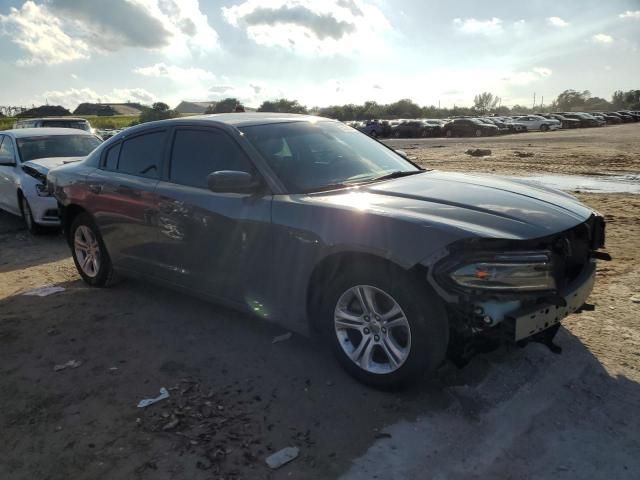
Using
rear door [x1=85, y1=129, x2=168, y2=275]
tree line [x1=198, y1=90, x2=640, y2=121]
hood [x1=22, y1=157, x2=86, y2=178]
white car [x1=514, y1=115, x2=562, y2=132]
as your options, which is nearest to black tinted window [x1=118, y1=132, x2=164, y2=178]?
rear door [x1=85, y1=129, x2=168, y2=275]

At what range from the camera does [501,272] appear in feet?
9.35

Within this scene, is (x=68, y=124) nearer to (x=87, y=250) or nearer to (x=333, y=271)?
(x=87, y=250)

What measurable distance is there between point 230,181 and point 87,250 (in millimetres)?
2850

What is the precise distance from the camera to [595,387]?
3264 mm

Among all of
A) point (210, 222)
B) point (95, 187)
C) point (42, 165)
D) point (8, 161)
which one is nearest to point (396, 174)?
point (210, 222)

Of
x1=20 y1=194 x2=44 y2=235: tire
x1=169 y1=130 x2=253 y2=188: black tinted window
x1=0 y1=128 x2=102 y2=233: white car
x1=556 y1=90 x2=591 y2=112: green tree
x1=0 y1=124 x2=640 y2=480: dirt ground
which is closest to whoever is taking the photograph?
x1=0 y1=124 x2=640 y2=480: dirt ground

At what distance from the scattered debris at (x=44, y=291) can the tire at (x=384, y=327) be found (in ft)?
11.6

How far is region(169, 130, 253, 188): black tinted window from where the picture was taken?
399 cm

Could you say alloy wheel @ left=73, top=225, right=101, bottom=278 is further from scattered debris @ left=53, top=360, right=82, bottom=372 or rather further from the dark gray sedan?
scattered debris @ left=53, top=360, right=82, bottom=372

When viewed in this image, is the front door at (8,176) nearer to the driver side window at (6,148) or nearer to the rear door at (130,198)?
the driver side window at (6,148)

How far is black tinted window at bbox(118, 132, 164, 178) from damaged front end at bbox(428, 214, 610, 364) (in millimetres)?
2807

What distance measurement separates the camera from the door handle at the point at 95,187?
515 cm

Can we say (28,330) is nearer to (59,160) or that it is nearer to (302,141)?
(302,141)

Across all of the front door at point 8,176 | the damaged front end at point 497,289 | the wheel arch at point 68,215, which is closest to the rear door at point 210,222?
the damaged front end at point 497,289
